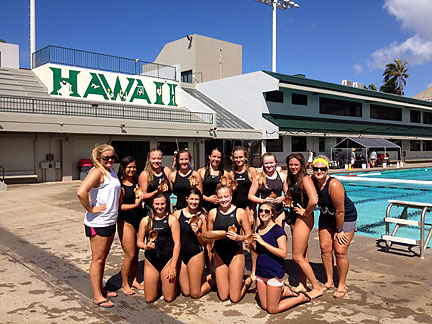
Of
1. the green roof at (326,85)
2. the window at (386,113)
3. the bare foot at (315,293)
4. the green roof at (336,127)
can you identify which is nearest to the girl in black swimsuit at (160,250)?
the bare foot at (315,293)

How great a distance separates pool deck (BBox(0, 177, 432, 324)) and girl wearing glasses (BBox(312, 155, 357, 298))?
0.31 m

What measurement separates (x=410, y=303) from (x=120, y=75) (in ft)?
77.5

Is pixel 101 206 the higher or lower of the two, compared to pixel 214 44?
lower

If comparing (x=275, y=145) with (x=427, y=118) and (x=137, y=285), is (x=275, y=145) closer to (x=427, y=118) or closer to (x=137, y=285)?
(x=137, y=285)

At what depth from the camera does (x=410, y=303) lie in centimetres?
379

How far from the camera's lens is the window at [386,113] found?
118 ft

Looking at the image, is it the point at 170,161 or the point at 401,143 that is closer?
the point at 170,161

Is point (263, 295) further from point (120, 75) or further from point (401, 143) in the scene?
point (401, 143)

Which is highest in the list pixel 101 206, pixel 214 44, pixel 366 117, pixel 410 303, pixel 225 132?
pixel 214 44

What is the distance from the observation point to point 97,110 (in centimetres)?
2117

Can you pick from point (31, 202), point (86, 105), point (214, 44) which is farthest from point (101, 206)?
point (214, 44)

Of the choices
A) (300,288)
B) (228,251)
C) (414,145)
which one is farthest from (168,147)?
(414,145)

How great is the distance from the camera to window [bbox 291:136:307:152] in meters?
29.8

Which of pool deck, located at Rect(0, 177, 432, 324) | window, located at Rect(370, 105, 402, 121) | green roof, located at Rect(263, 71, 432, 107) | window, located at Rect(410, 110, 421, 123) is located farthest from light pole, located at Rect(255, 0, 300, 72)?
pool deck, located at Rect(0, 177, 432, 324)
